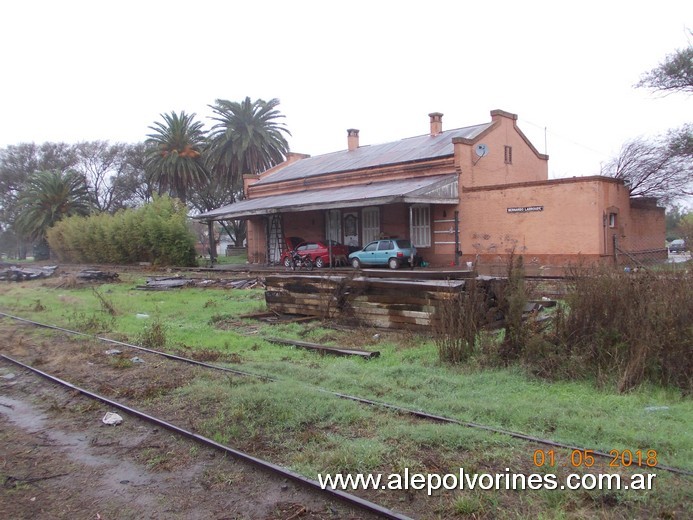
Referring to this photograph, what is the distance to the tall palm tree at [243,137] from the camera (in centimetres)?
4700

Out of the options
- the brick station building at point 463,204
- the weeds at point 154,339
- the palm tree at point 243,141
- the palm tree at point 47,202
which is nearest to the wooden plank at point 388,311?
the weeds at point 154,339

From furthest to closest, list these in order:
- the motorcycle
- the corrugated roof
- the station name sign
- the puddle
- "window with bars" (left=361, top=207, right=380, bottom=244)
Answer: "window with bars" (left=361, top=207, right=380, bottom=244), the corrugated roof, the motorcycle, the station name sign, the puddle

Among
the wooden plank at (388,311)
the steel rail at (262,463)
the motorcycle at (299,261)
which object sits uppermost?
the motorcycle at (299,261)

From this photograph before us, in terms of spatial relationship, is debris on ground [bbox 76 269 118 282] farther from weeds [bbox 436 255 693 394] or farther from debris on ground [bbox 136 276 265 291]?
weeds [bbox 436 255 693 394]

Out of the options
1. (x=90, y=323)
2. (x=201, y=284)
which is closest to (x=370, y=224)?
(x=201, y=284)

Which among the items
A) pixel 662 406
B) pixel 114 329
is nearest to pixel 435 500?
pixel 662 406

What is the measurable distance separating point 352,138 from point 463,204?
14997 millimetres

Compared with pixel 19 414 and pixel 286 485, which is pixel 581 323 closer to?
pixel 286 485

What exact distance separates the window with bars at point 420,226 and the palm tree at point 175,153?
82.2 ft

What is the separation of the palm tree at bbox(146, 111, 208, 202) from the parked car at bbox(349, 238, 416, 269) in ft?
83.3

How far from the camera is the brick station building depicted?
24.2m

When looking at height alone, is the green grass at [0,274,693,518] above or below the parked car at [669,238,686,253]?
below
